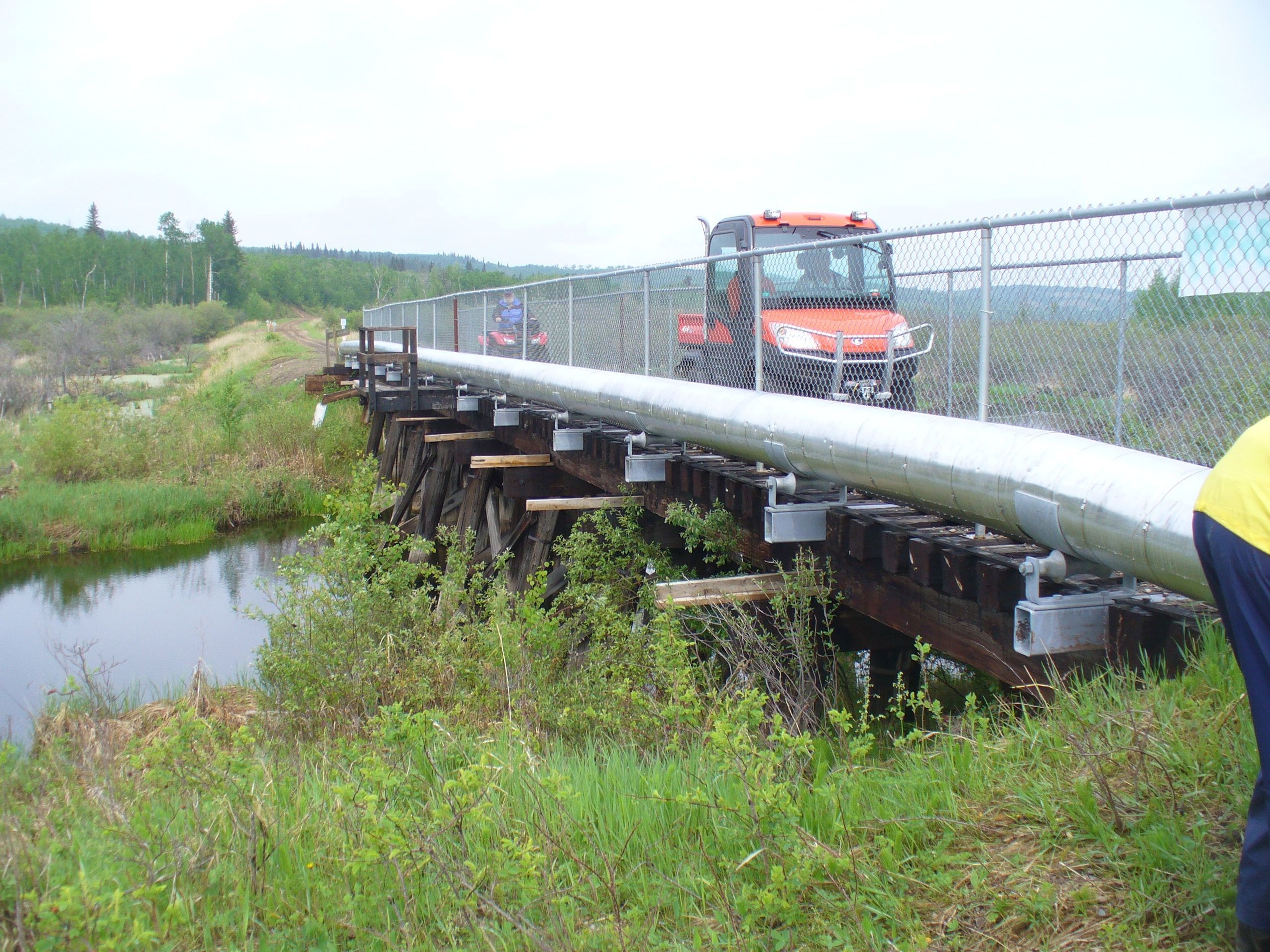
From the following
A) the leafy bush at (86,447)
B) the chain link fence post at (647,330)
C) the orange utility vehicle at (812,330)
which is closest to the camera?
the orange utility vehicle at (812,330)

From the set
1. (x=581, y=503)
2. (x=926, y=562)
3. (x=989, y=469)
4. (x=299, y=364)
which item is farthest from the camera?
(x=299, y=364)

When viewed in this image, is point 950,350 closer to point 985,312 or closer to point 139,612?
point 985,312

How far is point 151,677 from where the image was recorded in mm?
13102

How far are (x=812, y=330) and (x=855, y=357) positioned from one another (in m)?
0.36

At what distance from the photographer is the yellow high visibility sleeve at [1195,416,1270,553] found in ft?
6.36

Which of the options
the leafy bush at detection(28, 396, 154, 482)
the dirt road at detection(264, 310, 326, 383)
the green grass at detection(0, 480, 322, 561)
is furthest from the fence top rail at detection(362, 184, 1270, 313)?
the dirt road at detection(264, 310, 326, 383)

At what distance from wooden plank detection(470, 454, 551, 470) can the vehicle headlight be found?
421 cm

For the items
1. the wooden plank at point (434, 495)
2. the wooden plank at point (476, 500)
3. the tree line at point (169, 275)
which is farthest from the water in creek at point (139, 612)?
the tree line at point (169, 275)

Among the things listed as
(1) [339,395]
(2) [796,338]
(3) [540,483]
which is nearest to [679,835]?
(2) [796,338]

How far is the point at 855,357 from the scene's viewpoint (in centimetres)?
650

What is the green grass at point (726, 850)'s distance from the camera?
2.47 meters

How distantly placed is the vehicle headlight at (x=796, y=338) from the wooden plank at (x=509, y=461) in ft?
13.8

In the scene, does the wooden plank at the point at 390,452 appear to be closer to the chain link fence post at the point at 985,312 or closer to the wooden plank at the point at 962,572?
the chain link fence post at the point at 985,312

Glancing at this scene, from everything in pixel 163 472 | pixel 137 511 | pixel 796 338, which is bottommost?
pixel 137 511
